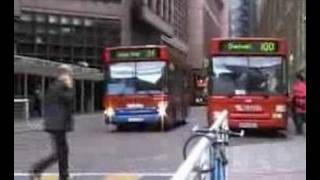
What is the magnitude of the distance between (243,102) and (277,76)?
1272 mm

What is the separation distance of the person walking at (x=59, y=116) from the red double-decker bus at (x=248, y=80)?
12246mm

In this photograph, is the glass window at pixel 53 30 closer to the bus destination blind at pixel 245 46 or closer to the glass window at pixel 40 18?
the glass window at pixel 40 18

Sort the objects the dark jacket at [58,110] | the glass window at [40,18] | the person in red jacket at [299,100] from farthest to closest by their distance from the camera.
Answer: the glass window at [40,18], the person in red jacket at [299,100], the dark jacket at [58,110]

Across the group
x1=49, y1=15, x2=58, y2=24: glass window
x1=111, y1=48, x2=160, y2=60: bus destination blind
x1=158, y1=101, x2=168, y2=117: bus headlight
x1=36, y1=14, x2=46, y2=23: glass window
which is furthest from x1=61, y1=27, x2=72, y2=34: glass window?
x1=158, y1=101, x2=168, y2=117: bus headlight

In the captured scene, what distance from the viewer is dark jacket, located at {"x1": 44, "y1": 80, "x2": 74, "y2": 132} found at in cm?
1270

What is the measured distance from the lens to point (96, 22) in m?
64.4

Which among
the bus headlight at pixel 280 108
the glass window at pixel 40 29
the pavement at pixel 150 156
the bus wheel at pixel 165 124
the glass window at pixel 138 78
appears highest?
the glass window at pixel 40 29

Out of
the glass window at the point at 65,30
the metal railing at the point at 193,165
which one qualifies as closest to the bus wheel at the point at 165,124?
the metal railing at the point at 193,165

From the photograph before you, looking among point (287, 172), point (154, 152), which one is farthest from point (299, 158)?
point (154, 152)

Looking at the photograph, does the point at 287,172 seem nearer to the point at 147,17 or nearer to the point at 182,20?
the point at 147,17

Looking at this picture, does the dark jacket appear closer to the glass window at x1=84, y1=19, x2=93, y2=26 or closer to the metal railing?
the metal railing

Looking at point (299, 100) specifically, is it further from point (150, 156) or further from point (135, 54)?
point (150, 156)

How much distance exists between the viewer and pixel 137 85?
28.6 meters

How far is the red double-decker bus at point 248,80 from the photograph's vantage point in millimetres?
24859
